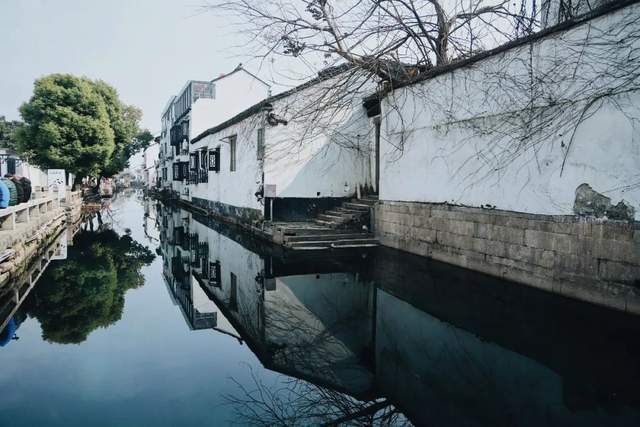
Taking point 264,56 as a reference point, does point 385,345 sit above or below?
below

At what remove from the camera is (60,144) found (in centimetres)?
2705

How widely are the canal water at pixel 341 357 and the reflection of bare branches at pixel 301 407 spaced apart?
0.02 m

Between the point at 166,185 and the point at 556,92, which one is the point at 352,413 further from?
the point at 166,185

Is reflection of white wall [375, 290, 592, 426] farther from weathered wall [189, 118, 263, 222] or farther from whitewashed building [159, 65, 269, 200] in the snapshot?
whitewashed building [159, 65, 269, 200]

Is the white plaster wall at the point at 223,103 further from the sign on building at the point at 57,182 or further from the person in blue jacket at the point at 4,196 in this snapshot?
the person in blue jacket at the point at 4,196

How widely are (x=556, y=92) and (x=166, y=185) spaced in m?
44.1

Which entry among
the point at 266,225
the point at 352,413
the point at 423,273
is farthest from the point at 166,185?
the point at 352,413

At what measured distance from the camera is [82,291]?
23.7ft

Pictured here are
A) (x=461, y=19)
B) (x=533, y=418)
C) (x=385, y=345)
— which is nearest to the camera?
(x=533, y=418)

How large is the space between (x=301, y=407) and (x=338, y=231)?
8.55 metres

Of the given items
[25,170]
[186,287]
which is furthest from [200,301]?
[25,170]

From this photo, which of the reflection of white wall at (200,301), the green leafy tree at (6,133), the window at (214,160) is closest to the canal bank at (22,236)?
the reflection of white wall at (200,301)

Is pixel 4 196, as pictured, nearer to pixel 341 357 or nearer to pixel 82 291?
pixel 82 291

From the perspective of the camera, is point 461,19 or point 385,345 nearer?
point 385,345
